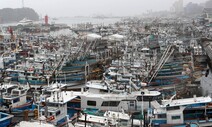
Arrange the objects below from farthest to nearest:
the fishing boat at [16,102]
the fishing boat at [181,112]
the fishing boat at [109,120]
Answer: the fishing boat at [16,102] → the fishing boat at [181,112] → the fishing boat at [109,120]

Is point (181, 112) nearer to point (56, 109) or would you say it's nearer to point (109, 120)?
point (109, 120)

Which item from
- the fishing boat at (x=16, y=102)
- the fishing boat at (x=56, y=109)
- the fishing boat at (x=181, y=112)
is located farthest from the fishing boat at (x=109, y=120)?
the fishing boat at (x=16, y=102)

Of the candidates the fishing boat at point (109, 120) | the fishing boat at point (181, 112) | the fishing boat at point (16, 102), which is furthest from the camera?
the fishing boat at point (16, 102)

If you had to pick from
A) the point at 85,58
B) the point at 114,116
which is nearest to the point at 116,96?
the point at 114,116

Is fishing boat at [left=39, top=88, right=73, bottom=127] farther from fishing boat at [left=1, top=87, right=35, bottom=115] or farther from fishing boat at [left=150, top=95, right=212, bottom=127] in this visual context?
fishing boat at [left=150, top=95, right=212, bottom=127]

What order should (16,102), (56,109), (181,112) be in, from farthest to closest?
1. (16,102)
2. (56,109)
3. (181,112)

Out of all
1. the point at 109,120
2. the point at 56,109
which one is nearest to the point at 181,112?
the point at 109,120

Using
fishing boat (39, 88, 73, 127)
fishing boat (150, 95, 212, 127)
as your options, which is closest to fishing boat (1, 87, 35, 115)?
fishing boat (39, 88, 73, 127)

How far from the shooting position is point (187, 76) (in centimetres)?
1811

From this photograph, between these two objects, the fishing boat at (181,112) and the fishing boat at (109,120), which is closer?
the fishing boat at (109,120)

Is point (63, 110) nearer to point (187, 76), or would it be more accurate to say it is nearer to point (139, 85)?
point (139, 85)

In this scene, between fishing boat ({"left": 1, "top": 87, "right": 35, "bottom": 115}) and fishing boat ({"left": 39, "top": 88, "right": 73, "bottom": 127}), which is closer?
fishing boat ({"left": 39, "top": 88, "right": 73, "bottom": 127})

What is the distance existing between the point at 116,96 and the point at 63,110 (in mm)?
2458

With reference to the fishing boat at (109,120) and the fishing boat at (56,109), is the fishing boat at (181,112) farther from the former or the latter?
the fishing boat at (56,109)
